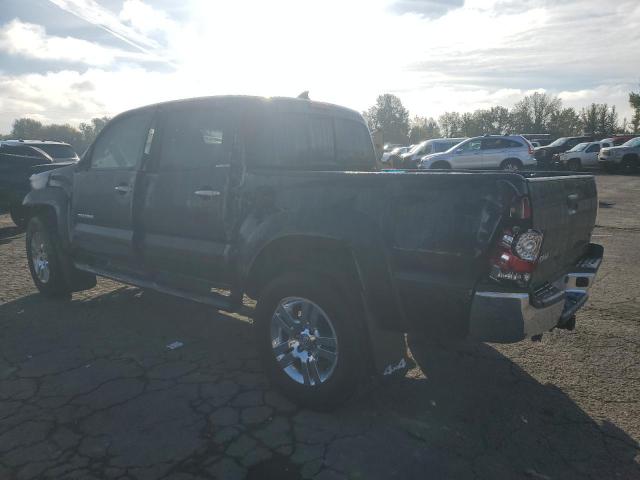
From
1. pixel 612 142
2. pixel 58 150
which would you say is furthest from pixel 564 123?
pixel 58 150

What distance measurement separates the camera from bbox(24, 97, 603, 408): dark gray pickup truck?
2.53m

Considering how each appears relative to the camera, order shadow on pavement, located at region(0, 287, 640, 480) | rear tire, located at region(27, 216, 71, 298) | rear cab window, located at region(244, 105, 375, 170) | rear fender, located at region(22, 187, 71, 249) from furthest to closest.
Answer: rear tire, located at region(27, 216, 71, 298) → rear fender, located at region(22, 187, 71, 249) → rear cab window, located at region(244, 105, 375, 170) → shadow on pavement, located at region(0, 287, 640, 480)

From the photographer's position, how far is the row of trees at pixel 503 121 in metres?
69.9

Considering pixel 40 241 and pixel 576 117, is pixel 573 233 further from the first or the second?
pixel 576 117

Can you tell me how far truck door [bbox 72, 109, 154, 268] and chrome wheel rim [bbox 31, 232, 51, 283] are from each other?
2.52 feet

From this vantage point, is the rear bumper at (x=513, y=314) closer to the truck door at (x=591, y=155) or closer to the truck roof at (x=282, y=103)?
the truck roof at (x=282, y=103)

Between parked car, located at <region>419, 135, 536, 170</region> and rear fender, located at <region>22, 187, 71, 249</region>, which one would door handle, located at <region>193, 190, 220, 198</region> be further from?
parked car, located at <region>419, 135, 536, 170</region>

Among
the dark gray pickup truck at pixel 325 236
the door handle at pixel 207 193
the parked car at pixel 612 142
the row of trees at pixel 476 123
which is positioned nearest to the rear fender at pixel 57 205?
the dark gray pickup truck at pixel 325 236

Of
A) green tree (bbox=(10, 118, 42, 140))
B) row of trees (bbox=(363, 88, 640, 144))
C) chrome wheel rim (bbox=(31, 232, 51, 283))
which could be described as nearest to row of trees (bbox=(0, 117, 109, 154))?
Answer: green tree (bbox=(10, 118, 42, 140))

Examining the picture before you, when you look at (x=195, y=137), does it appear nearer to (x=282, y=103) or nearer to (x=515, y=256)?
(x=282, y=103)

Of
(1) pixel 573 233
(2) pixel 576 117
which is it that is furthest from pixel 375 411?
(2) pixel 576 117

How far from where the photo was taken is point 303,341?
3148 mm

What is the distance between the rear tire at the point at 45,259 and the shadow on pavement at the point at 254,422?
4.03 feet

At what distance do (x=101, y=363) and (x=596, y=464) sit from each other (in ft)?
11.3
